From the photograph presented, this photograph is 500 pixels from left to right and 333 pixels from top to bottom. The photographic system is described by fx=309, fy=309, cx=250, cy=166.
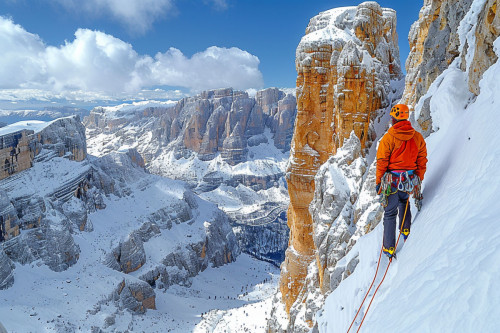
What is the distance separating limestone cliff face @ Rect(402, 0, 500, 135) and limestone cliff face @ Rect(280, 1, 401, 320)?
305 cm

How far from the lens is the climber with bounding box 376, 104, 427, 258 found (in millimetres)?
6250

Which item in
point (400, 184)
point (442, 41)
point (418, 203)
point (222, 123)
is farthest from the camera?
point (222, 123)

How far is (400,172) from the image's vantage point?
20.5 ft

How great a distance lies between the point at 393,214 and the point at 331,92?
18308mm

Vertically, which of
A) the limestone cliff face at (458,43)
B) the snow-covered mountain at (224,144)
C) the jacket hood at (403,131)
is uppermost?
the limestone cliff face at (458,43)

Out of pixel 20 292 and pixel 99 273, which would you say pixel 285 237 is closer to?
pixel 99 273

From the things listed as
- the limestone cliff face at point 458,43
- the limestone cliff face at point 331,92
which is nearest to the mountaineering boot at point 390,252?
the limestone cliff face at point 458,43

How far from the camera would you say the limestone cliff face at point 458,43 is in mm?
7398

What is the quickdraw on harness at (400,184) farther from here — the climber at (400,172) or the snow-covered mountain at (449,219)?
the snow-covered mountain at (449,219)

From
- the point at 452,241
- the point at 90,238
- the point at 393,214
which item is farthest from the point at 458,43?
the point at 90,238

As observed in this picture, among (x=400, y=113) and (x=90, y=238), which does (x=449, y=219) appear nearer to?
(x=400, y=113)

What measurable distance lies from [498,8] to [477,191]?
15.6 feet

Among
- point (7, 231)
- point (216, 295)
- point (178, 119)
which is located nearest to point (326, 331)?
point (7, 231)

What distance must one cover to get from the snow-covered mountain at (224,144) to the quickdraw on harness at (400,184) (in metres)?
113
